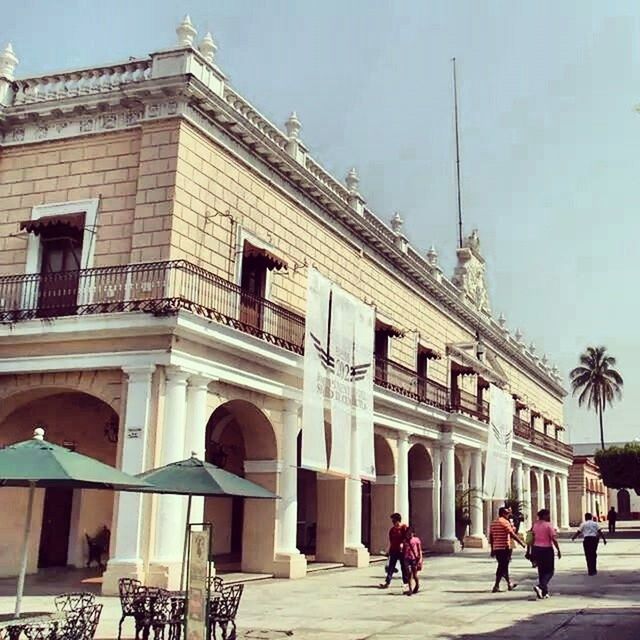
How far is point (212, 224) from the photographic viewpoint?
53.0 feet

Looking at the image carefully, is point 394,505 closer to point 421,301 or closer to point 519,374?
point 421,301

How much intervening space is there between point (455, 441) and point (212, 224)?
14016 mm

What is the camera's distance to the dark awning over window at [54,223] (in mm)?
15516

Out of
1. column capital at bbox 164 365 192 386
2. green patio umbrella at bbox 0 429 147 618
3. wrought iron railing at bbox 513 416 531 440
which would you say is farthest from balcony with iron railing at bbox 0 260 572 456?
wrought iron railing at bbox 513 416 531 440

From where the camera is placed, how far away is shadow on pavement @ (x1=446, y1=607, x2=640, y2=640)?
9.54 metres

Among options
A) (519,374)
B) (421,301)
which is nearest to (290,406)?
(421,301)

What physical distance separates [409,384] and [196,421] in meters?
11.1

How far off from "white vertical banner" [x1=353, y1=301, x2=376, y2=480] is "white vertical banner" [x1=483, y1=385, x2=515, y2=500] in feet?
33.1

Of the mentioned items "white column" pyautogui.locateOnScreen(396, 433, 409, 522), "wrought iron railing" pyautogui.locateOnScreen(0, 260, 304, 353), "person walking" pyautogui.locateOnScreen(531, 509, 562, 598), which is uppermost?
"wrought iron railing" pyautogui.locateOnScreen(0, 260, 304, 353)

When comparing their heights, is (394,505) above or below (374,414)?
below

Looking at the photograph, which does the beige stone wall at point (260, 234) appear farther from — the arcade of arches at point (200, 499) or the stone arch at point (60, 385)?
the arcade of arches at point (200, 499)

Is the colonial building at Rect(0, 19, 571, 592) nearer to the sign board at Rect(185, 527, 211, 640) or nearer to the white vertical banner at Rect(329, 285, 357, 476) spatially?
the white vertical banner at Rect(329, 285, 357, 476)

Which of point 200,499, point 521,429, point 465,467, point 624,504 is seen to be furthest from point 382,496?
point 624,504

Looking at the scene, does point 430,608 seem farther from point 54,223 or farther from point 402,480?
point 402,480
